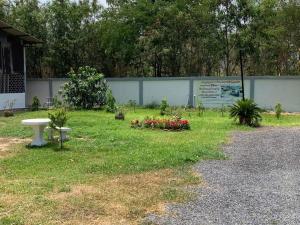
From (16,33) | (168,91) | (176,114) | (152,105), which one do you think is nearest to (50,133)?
(176,114)

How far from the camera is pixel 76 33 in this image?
100ft

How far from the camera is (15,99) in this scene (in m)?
24.4

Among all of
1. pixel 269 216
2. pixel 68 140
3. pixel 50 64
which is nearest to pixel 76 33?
pixel 50 64

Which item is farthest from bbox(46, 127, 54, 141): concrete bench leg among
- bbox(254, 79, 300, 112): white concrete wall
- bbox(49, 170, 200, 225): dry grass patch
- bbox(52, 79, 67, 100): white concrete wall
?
bbox(52, 79, 67, 100): white concrete wall

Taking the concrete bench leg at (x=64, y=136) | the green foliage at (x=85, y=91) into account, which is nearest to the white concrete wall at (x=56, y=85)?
the green foliage at (x=85, y=91)

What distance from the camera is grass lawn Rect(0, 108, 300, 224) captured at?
20.1 ft

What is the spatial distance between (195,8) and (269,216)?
22747 millimetres

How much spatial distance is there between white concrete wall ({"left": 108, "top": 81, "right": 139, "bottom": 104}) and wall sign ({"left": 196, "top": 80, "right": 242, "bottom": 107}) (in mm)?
3643

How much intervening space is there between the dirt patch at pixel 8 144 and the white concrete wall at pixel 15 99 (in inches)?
425

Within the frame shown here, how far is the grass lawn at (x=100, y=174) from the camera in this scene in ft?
20.1

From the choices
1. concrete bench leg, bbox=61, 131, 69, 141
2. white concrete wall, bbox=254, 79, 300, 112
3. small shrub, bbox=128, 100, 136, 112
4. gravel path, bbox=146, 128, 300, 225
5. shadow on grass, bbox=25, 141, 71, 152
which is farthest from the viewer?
small shrub, bbox=128, 100, 136, 112

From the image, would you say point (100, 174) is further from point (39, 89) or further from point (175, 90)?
point (39, 89)

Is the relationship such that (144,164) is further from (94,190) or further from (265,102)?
(265,102)

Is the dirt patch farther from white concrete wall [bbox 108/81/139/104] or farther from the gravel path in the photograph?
white concrete wall [bbox 108/81/139/104]
